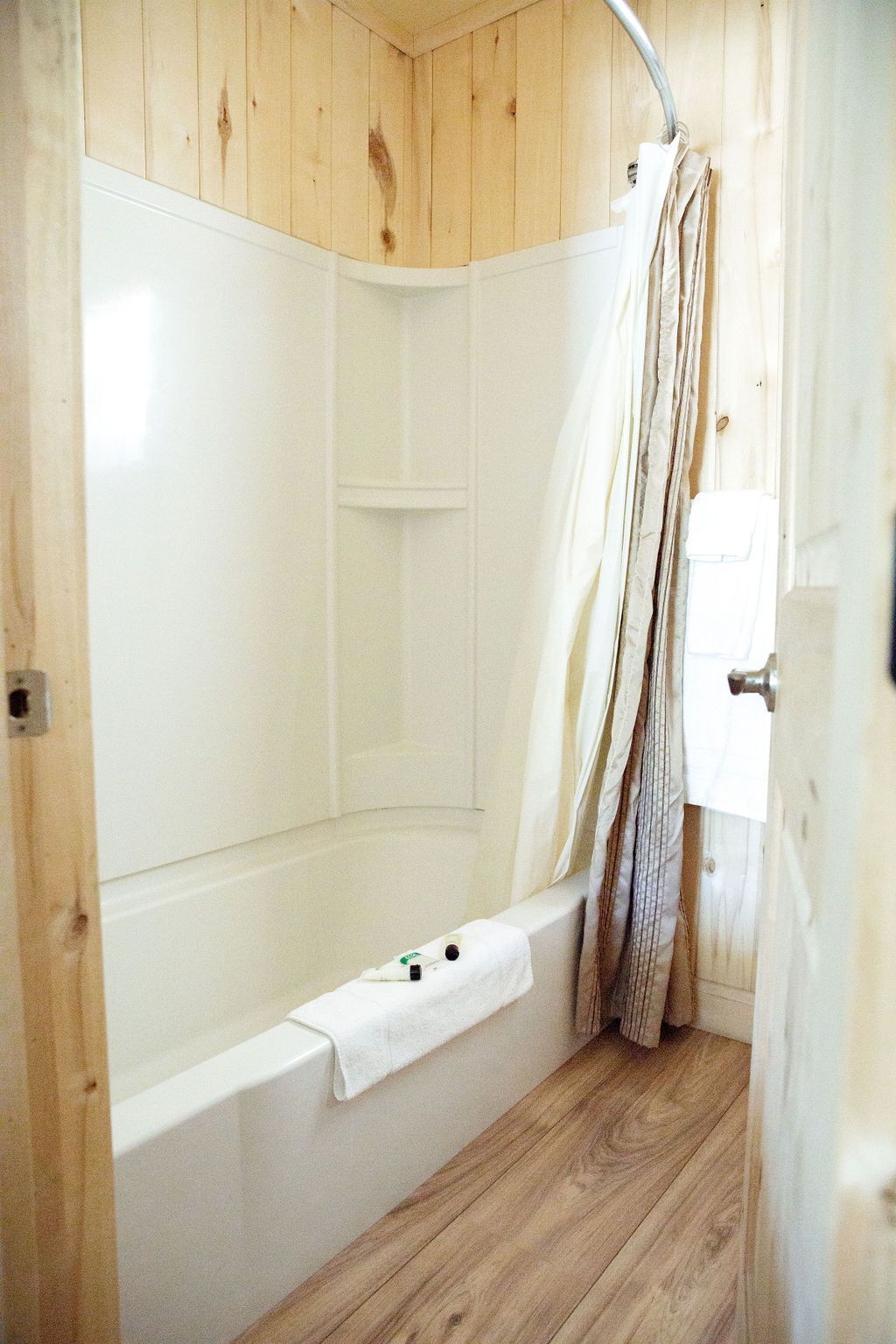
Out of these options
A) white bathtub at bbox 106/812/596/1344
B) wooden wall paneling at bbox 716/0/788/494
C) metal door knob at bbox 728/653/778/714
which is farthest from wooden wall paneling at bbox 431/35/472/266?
metal door knob at bbox 728/653/778/714

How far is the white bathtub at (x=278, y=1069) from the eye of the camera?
1.15 metres

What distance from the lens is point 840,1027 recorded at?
16.1 inches

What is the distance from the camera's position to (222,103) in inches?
78.0

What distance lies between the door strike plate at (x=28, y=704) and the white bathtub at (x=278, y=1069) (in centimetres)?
58

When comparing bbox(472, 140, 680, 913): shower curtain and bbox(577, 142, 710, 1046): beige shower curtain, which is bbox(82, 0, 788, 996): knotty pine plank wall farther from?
bbox(472, 140, 680, 913): shower curtain

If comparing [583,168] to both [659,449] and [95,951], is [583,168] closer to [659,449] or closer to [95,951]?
[659,449]

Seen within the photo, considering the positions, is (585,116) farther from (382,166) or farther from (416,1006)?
(416,1006)

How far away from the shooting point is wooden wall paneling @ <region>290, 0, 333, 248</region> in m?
2.16

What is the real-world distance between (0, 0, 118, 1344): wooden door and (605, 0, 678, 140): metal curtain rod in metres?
1.25

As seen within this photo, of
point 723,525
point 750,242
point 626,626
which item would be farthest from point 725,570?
point 750,242

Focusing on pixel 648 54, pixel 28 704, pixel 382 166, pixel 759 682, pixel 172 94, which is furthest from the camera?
pixel 382 166

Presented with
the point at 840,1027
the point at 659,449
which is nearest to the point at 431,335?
the point at 659,449

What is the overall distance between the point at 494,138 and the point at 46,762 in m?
2.19

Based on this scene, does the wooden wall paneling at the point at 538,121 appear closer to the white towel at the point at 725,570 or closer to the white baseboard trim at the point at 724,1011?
the white towel at the point at 725,570
